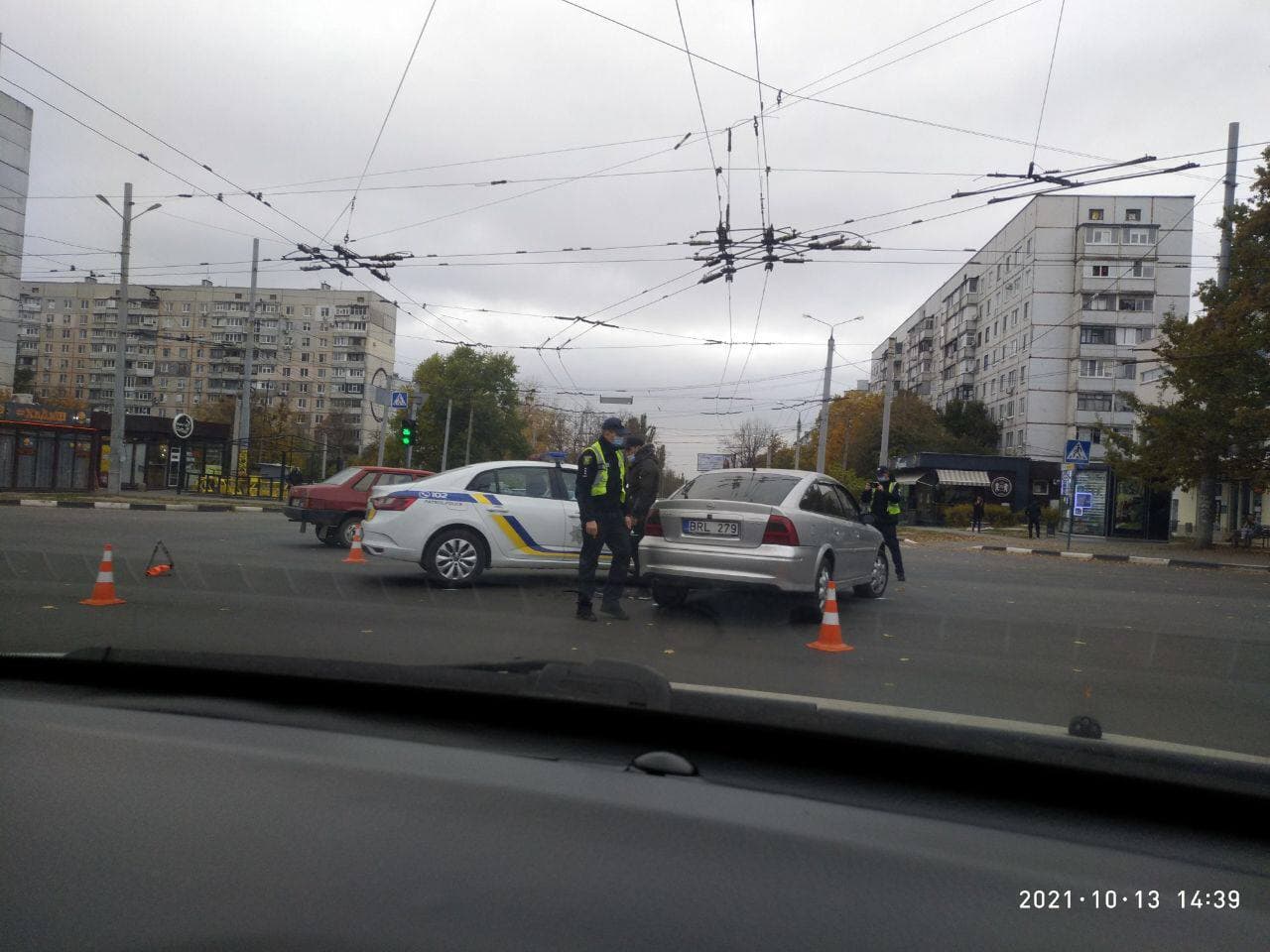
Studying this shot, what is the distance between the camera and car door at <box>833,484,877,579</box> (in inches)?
396

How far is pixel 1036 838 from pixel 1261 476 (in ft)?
105

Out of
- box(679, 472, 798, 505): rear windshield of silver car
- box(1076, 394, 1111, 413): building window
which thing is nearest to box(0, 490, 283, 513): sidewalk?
box(679, 472, 798, 505): rear windshield of silver car

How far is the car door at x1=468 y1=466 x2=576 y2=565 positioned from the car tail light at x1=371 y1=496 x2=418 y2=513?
71 centimetres

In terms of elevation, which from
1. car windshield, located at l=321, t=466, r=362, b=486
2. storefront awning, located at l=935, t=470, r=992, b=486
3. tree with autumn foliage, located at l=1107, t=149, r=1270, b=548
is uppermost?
tree with autumn foliage, located at l=1107, t=149, r=1270, b=548

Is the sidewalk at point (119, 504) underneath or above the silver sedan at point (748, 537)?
underneath

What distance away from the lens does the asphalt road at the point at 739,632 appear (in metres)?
5.73

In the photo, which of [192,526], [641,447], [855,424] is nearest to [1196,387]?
[641,447]

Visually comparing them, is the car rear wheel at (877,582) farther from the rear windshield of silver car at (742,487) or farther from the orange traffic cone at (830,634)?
the orange traffic cone at (830,634)

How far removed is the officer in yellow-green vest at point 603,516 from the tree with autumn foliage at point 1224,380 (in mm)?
25827

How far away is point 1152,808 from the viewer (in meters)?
2.10

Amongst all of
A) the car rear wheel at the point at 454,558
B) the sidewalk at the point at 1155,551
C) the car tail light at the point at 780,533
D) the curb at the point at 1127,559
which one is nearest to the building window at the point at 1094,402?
the sidewalk at the point at 1155,551

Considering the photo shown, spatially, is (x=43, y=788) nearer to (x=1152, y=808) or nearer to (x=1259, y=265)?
(x=1152, y=808)

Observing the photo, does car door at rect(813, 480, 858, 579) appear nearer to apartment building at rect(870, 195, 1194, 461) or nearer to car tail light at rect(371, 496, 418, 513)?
car tail light at rect(371, 496, 418, 513)

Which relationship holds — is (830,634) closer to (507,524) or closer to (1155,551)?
(507,524)
